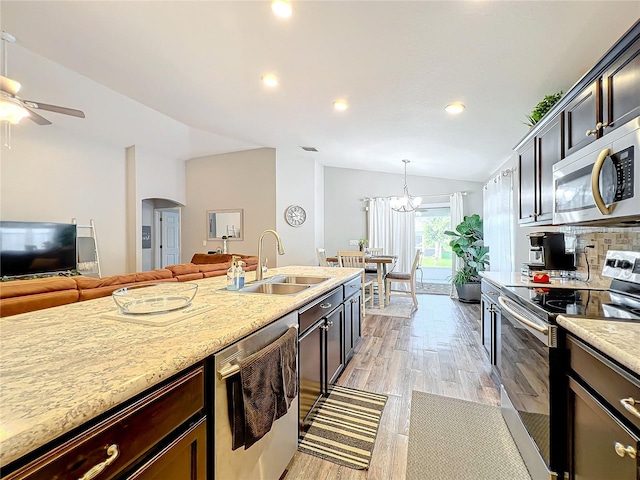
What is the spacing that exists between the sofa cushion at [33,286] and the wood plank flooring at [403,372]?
1882 millimetres

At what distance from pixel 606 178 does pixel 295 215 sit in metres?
5.30

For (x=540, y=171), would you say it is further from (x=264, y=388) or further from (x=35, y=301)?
(x=35, y=301)

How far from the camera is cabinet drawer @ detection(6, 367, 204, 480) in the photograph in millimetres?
539

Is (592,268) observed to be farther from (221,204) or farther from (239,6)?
(221,204)

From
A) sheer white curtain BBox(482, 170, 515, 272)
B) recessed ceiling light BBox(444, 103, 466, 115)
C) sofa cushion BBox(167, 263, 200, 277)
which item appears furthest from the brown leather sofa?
sheer white curtain BBox(482, 170, 515, 272)

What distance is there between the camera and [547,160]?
2045 millimetres

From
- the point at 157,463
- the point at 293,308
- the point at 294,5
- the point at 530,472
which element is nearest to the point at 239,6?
the point at 294,5

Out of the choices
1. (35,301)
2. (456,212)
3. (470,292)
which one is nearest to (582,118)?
(35,301)

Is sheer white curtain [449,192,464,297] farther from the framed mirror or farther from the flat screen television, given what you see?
the flat screen television

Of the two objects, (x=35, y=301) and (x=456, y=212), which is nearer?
(x=35, y=301)

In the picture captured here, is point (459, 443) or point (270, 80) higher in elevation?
point (270, 80)

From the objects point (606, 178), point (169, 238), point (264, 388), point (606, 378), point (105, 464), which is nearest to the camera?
point (105, 464)

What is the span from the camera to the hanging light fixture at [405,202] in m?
5.67

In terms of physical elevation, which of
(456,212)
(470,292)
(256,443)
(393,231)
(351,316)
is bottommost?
(470,292)
